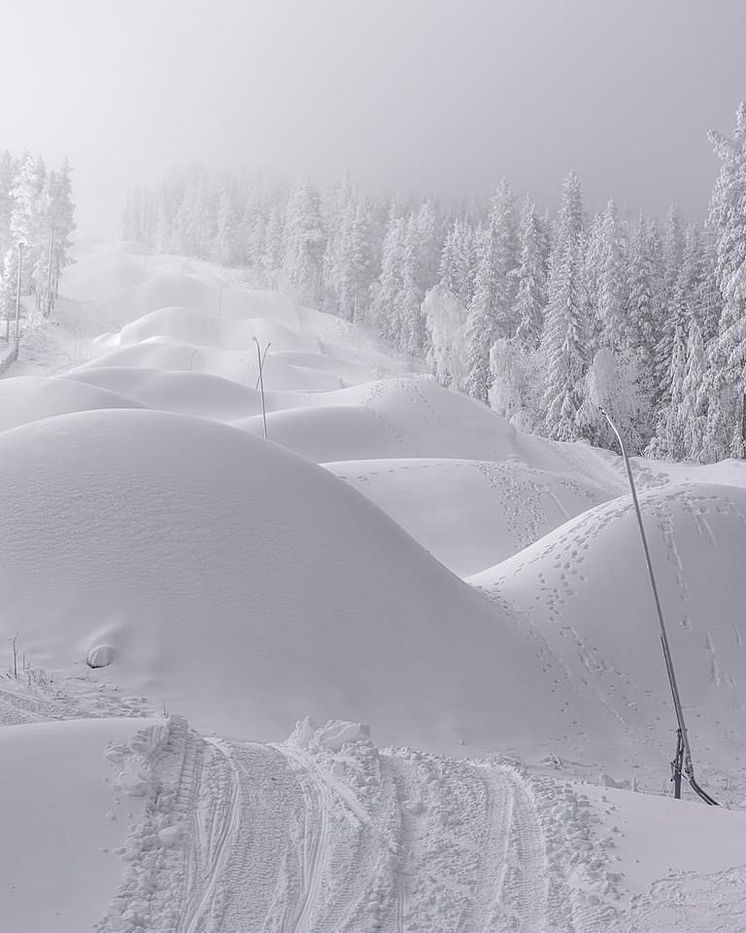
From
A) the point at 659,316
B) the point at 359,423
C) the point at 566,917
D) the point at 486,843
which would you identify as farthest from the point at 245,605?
the point at 659,316

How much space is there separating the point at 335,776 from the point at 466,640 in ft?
23.4

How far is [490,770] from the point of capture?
296 inches

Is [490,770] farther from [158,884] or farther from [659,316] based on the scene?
[659,316]

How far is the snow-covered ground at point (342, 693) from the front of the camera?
5074mm

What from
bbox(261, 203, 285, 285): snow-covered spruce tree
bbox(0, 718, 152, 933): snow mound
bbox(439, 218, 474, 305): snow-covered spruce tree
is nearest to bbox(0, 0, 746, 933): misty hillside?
bbox(0, 718, 152, 933): snow mound

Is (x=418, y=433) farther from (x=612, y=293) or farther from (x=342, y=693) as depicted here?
(x=342, y=693)

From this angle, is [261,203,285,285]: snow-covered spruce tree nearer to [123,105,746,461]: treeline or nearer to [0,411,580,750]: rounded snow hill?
[123,105,746,461]: treeline

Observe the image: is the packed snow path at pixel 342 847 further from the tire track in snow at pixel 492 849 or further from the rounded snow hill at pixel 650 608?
the rounded snow hill at pixel 650 608

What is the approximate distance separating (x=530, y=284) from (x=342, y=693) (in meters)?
46.1

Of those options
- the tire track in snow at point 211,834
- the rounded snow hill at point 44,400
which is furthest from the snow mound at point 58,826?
the rounded snow hill at point 44,400

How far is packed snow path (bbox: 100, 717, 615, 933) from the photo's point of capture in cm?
488

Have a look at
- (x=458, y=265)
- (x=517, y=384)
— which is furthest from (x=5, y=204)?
(x=517, y=384)

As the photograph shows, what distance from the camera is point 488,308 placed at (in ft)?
181

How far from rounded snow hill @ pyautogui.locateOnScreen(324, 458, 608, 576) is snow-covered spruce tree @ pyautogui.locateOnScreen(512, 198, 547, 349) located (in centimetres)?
2429
